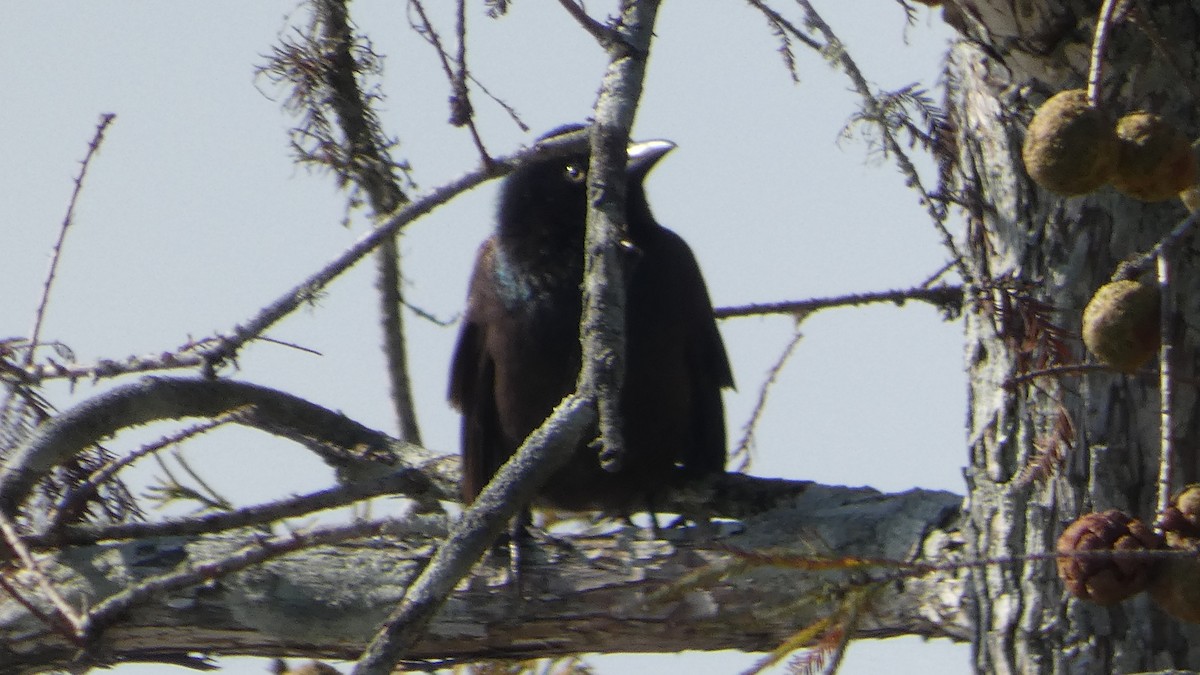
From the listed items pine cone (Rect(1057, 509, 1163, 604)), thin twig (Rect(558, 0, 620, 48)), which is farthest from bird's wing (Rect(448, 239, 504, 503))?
pine cone (Rect(1057, 509, 1163, 604))

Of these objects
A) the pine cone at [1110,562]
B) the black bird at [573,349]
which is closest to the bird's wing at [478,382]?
the black bird at [573,349]

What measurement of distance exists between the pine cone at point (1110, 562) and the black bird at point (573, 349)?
206 centimetres

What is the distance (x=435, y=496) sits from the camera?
3.54 m

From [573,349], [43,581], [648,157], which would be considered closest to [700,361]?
[573,349]

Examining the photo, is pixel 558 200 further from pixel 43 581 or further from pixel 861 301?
pixel 43 581

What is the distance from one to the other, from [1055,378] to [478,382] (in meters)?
1.84

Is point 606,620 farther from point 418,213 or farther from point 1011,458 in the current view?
point 418,213

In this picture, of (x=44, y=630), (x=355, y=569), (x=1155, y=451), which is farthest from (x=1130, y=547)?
(x=44, y=630)

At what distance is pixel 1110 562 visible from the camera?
4.29 feet

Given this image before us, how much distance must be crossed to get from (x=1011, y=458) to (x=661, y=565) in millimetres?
696

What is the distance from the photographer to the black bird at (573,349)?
3.47m

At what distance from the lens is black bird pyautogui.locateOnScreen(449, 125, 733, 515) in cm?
347

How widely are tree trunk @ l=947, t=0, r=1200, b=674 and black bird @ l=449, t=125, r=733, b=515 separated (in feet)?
3.75

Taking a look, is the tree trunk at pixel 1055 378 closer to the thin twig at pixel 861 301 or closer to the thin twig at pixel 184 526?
the thin twig at pixel 861 301
